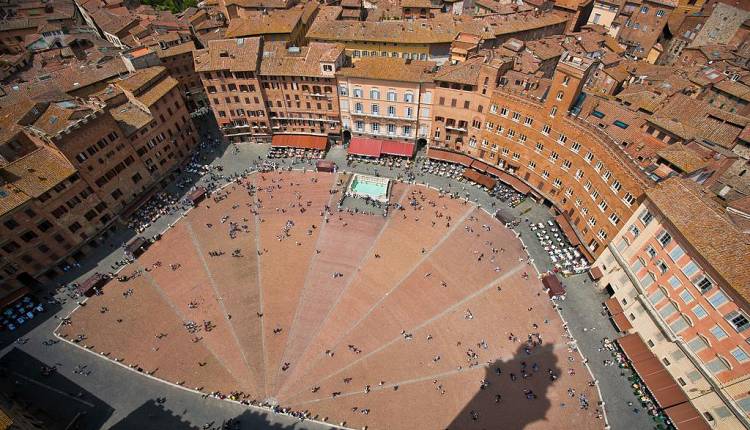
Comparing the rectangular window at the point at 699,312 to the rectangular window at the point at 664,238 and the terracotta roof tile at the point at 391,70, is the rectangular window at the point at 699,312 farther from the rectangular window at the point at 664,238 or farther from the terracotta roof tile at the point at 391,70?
the terracotta roof tile at the point at 391,70

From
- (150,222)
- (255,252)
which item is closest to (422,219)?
(255,252)

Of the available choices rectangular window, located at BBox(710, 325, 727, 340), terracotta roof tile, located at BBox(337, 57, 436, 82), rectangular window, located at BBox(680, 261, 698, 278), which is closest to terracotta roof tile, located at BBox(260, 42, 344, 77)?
terracotta roof tile, located at BBox(337, 57, 436, 82)

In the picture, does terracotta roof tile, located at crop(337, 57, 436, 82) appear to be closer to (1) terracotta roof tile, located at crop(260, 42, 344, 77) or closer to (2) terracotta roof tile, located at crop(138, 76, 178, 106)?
(1) terracotta roof tile, located at crop(260, 42, 344, 77)

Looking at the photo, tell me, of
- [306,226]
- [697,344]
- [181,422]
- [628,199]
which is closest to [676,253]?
[628,199]

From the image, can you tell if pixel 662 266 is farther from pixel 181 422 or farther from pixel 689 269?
pixel 181 422

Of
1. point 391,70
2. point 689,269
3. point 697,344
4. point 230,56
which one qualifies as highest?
point 230,56

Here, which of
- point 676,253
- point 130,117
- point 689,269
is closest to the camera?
point 689,269

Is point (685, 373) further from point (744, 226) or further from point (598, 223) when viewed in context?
point (598, 223)
